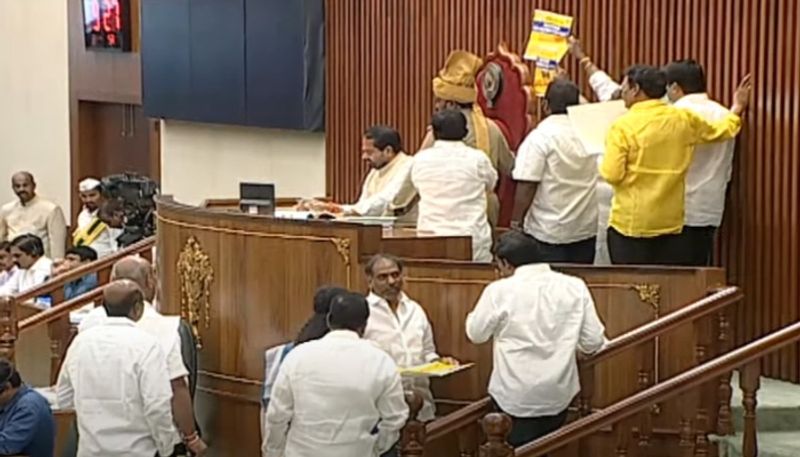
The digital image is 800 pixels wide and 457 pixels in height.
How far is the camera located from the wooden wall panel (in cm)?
195

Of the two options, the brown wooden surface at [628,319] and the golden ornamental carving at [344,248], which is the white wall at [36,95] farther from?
the brown wooden surface at [628,319]

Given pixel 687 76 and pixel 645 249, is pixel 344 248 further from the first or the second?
pixel 687 76

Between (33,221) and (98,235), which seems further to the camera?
(33,221)

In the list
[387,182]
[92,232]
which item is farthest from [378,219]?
[92,232]

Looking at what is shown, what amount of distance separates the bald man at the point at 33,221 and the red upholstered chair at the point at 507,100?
5950 mm

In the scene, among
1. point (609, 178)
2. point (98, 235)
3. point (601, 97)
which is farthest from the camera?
point (98, 235)

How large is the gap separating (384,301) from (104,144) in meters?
10.2

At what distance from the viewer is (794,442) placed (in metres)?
6.96

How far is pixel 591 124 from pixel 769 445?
175cm

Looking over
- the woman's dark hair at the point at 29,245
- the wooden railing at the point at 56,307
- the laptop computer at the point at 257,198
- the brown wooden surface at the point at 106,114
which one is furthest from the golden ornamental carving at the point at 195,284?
the brown wooden surface at the point at 106,114

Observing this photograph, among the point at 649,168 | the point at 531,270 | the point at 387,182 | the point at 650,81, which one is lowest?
the point at 531,270

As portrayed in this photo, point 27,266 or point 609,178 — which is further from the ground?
point 609,178

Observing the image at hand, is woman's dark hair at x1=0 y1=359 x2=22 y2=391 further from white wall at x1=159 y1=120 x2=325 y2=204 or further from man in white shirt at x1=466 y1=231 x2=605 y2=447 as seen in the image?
white wall at x1=159 y1=120 x2=325 y2=204

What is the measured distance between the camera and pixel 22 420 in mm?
6164
